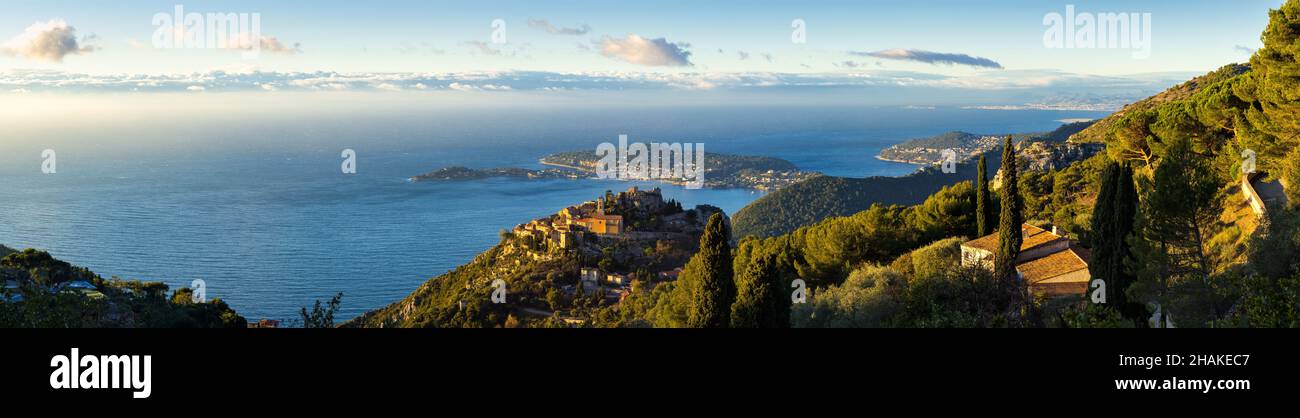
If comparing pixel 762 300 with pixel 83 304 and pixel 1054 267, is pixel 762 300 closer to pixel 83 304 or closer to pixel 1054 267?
pixel 1054 267

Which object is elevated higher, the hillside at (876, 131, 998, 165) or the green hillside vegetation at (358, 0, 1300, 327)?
the hillside at (876, 131, 998, 165)

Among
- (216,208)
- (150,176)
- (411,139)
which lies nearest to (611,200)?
(216,208)

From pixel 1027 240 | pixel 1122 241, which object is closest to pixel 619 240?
pixel 1027 240

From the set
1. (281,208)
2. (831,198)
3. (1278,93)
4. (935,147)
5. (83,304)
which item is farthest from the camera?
(935,147)

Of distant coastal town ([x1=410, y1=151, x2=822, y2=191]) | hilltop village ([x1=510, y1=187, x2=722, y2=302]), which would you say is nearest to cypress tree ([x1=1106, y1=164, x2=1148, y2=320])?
hilltop village ([x1=510, y1=187, x2=722, y2=302])

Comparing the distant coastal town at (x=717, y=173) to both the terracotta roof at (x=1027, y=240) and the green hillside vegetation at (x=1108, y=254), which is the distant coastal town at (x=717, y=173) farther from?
the terracotta roof at (x=1027, y=240)

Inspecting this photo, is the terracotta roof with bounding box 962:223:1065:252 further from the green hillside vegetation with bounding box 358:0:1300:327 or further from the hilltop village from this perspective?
the hilltop village
